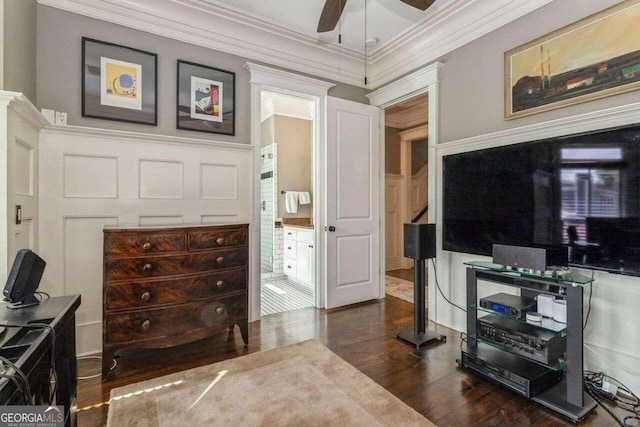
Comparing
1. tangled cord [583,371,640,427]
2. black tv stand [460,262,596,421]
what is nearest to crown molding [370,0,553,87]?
black tv stand [460,262,596,421]

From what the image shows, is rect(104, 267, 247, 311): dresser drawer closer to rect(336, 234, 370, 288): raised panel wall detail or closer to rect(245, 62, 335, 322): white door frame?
rect(245, 62, 335, 322): white door frame

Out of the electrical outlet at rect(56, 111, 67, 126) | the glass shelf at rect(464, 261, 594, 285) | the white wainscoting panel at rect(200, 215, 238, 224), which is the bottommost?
the glass shelf at rect(464, 261, 594, 285)

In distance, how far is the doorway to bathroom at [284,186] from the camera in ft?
16.1

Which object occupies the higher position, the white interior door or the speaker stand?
the white interior door

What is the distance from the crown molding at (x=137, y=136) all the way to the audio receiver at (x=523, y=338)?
2.57m

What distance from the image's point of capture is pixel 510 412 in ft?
5.72

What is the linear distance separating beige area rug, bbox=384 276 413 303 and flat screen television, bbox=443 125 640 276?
1.53m

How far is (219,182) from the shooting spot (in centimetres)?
301

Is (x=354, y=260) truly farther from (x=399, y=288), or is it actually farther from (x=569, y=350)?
(x=569, y=350)

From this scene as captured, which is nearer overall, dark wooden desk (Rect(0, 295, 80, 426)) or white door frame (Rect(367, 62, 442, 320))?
dark wooden desk (Rect(0, 295, 80, 426))

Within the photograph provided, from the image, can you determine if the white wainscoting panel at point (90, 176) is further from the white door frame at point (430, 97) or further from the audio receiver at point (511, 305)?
the audio receiver at point (511, 305)

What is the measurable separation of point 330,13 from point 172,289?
86.3 inches

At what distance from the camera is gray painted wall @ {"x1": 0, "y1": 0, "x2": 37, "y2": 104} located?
1.69 m

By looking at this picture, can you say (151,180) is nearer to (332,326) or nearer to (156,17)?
(156,17)
